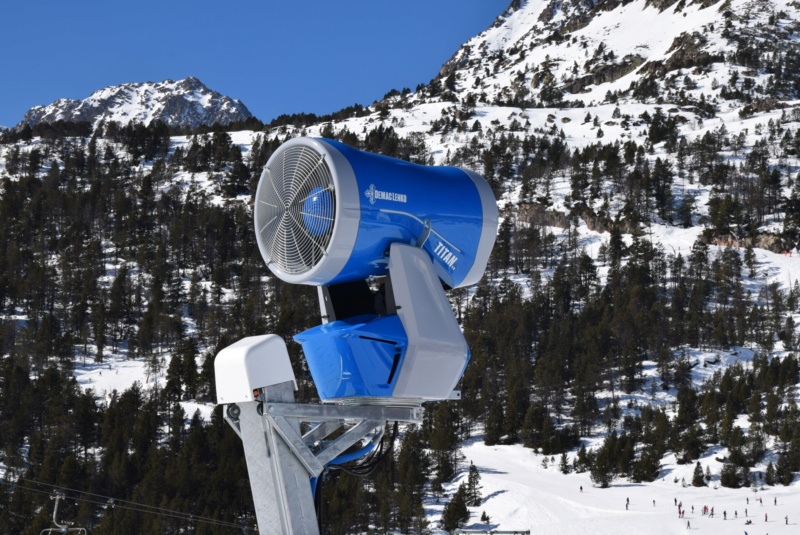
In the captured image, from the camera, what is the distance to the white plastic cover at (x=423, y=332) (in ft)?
21.7

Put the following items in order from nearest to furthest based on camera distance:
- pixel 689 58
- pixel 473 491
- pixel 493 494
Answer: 1. pixel 473 491
2. pixel 493 494
3. pixel 689 58

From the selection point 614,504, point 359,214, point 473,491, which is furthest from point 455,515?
point 359,214

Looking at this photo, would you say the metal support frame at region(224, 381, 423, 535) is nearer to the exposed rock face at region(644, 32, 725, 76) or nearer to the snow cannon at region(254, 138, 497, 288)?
the snow cannon at region(254, 138, 497, 288)

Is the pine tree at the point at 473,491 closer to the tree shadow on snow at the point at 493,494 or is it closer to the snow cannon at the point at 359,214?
the tree shadow on snow at the point at 493,494

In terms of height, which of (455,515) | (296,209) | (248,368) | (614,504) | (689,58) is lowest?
(455,515)

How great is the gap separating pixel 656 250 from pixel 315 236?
108m

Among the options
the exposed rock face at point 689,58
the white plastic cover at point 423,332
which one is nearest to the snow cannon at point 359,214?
the white plastic cover at point 423,332

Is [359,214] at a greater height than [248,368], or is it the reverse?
[359,214]

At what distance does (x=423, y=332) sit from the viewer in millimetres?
6625

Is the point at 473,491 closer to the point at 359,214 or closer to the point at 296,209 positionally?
the point at 296,209

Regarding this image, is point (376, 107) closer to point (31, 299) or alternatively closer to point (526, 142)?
point (526, 142)

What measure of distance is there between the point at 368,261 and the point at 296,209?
30.3 inches

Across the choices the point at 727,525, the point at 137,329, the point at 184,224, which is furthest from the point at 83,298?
the point at 727,525

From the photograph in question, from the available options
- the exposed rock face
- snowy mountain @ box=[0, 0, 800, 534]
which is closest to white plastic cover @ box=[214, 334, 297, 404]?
snowy mountain @ box=[0, 0, 800, 534]
